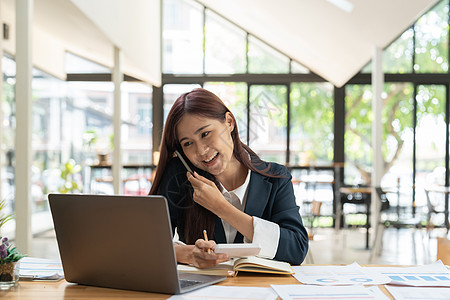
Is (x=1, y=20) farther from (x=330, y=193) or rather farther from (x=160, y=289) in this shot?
(x=330, y=193)

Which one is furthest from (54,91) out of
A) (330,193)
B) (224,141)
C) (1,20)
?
(224,141)

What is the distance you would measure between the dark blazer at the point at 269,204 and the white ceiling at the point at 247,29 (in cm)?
366

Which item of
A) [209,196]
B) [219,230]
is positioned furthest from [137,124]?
[209,196]

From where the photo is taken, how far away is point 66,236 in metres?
1.57

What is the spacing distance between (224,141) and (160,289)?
68 cm

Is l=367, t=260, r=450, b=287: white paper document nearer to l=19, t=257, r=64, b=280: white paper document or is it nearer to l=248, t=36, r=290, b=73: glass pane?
l=19, t=257, r=64, b=280: white paper document

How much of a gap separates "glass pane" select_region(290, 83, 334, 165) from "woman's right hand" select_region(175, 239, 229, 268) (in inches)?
365

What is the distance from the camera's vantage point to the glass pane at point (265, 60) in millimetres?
11141

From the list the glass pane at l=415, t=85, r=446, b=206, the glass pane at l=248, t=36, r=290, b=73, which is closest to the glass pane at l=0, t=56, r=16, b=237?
the glass pane at l=248, t=36, r=290, b=73

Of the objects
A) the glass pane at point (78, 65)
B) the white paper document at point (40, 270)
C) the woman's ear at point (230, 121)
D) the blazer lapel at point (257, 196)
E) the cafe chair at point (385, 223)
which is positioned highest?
the glass pane at point (78, 65)

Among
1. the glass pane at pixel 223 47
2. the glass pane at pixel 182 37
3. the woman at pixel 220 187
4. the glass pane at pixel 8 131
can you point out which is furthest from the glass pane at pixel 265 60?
the woman at pixel 220 187

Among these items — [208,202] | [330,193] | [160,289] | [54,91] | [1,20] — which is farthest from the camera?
[330,193]

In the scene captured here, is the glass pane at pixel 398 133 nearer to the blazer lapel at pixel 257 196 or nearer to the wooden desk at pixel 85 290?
the blazer lapel at pixel 257 196

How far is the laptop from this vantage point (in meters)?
1.41
